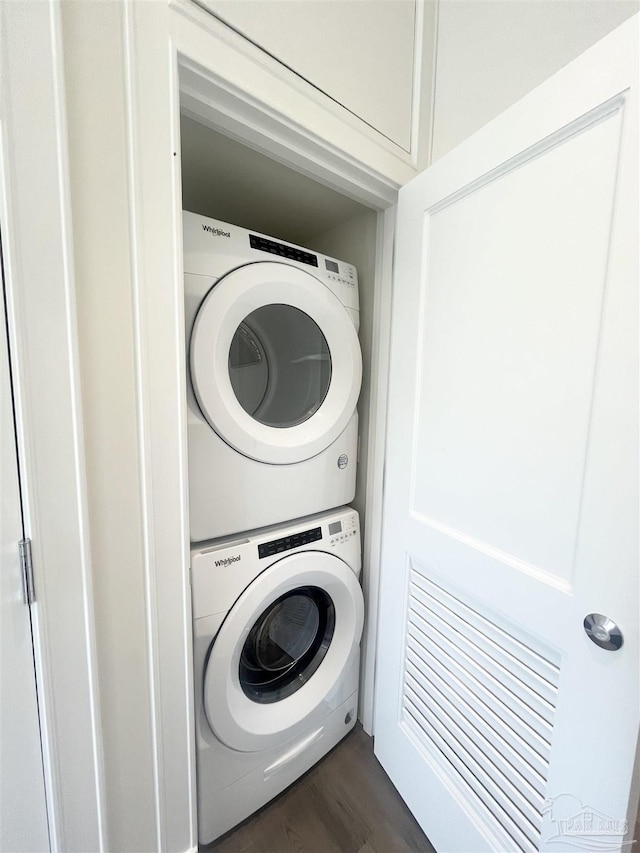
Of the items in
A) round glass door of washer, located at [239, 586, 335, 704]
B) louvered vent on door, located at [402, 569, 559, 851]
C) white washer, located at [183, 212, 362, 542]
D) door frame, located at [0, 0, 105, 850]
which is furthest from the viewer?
round glass door of washer, located at [239, 586, 335, 704]

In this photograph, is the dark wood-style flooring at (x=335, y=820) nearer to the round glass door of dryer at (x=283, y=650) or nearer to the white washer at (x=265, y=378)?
the round glass door of dryer at (x=283, y=650)

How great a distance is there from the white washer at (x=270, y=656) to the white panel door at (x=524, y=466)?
0.25m

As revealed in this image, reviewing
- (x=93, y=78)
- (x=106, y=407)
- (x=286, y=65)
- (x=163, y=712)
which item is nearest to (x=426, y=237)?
(x=286, y=65)

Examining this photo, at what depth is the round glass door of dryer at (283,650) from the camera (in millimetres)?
875

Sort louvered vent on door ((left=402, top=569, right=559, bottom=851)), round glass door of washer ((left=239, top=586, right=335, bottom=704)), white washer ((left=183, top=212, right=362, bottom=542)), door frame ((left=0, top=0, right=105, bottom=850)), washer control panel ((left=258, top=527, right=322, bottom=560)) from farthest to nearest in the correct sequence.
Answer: round glass door of washer ((left=239, top=586, right=335, bottom=704))
washer control panel ((left=258, top=527, right=322, bottom=560))
white washer ((left=183, top=212, right=362, bottom=542))
louvered vent on door ((left=402, top=569, right=559, bottom=851))
door frame ((left=0, top=0, right=105, bottom=850))

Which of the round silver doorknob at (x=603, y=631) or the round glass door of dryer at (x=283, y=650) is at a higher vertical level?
the round silver doorknob at (x=603, y=631)

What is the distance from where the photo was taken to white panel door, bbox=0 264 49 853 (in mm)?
562

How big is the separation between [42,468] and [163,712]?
0.61m

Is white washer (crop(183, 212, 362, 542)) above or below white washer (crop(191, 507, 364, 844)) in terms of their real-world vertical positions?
above

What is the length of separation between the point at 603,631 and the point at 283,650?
96 cm

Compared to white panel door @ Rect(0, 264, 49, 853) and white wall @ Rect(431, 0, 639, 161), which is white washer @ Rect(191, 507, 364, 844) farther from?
white wall @ Rect(431, 0, 639, 161)

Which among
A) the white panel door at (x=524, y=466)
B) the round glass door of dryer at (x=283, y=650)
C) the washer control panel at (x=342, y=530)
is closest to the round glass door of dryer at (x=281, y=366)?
the white panel door at (x=524, y=466)

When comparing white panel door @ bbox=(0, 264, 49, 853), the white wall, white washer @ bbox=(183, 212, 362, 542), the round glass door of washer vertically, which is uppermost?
the white wall

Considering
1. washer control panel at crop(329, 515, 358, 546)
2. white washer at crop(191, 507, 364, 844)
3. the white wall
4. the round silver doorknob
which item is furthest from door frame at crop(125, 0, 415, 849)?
the round silver doorknob
